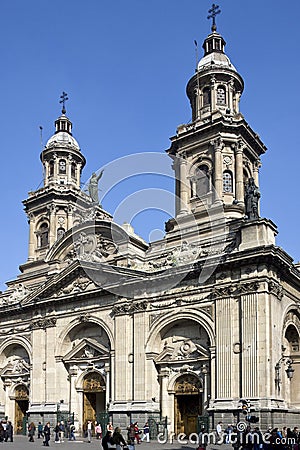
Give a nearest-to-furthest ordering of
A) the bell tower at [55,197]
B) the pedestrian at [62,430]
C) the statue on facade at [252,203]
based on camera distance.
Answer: the statue on facade at [252,203] → the pedestrian at [62,430] → the bell tower at [55,197]

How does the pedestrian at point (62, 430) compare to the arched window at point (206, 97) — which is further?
the arched window at point (206, 97)

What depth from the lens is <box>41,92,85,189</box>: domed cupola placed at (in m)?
61.3

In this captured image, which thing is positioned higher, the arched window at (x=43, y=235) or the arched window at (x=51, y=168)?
the arched window at (x=51, y=168)

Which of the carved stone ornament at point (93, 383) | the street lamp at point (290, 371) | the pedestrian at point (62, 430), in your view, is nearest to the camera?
the street lamp at point (290, 371)

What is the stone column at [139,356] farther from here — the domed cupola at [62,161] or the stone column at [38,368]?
the domed cupola at [62,161]

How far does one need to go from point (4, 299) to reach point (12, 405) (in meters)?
8.81

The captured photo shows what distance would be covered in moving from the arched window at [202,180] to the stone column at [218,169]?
1157mm

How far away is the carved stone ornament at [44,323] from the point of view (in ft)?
155

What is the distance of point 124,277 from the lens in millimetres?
42500

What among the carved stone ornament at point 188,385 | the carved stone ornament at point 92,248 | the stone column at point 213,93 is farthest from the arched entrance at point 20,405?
the stone column at point 213,93

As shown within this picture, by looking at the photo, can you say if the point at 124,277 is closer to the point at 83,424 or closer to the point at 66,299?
the point at 66,299

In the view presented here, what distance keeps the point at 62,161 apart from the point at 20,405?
23194 millimetres

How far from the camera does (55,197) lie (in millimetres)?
59406

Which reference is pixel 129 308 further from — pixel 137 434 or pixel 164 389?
pixel 137 434
